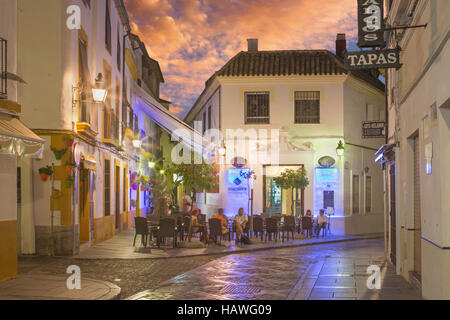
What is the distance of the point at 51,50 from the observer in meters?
16.2

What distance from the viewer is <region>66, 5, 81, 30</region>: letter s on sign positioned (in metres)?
16.6

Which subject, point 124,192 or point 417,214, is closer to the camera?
point 417,214

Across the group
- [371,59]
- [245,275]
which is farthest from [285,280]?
[371,59]

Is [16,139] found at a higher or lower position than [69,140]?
lower

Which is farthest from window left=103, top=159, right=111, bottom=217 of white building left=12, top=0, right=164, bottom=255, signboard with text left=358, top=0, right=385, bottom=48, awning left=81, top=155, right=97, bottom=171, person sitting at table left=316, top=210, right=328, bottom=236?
signboard with text left=358, top=0, right=385, bottom=48

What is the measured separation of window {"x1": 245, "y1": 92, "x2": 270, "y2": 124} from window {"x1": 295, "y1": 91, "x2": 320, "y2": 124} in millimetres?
1405

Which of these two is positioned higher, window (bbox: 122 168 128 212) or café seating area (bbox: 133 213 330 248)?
window (bbox: 122 168 128 212)

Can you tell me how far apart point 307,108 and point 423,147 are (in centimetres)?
1761

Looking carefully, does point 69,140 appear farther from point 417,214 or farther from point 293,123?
point 293,123

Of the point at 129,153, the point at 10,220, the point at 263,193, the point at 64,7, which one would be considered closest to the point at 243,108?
the point at 263,193

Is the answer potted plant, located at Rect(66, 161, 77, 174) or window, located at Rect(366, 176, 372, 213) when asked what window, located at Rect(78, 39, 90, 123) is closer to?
potted plant, located at Rect(66, 161, 77, 174)

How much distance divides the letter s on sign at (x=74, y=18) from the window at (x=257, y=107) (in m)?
A: 11.4

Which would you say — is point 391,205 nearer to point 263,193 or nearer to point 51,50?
point 51,50

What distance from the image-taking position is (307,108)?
27.4 meters
